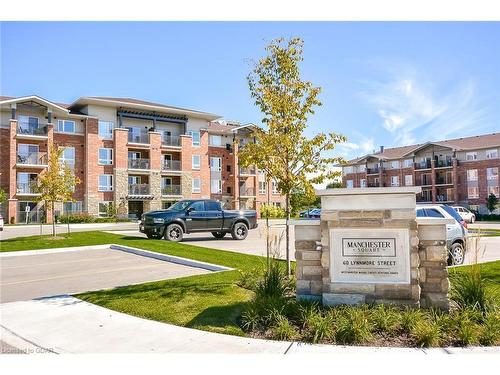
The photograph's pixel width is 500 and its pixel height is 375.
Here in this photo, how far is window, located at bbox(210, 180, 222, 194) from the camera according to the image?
168ft

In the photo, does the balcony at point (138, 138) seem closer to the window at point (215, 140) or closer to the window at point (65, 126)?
the window at point (65, 126)

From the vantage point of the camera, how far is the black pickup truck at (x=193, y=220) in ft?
Answer: 57.1

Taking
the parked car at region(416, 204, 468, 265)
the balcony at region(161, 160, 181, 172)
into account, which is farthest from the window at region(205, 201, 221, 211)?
the balcony at region(161, 160, 181, 172)

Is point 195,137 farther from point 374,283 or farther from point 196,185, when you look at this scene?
point 374,283

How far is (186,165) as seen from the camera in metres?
47.7

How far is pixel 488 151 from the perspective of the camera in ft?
191

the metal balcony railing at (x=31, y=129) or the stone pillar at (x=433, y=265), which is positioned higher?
the metal balcony railing at (x=31, y=129)

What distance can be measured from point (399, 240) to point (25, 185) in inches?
1565

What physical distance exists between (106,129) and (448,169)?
49.7m

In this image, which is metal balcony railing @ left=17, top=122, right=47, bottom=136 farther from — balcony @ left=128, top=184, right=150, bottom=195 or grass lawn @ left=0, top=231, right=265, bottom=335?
grass lawn @ left=0, top=231, right=265, bottom=335

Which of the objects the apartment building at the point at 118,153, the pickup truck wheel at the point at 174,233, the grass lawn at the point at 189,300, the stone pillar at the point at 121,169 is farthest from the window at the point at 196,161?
the grass lawn at the point at 189,300

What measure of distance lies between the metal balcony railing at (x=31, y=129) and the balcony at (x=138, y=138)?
27.2 feet

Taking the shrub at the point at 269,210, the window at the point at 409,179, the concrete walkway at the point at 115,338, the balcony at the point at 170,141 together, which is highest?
the balcony at the point at 170,141

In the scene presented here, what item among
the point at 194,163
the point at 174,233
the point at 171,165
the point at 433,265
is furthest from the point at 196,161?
the point at 433,265
